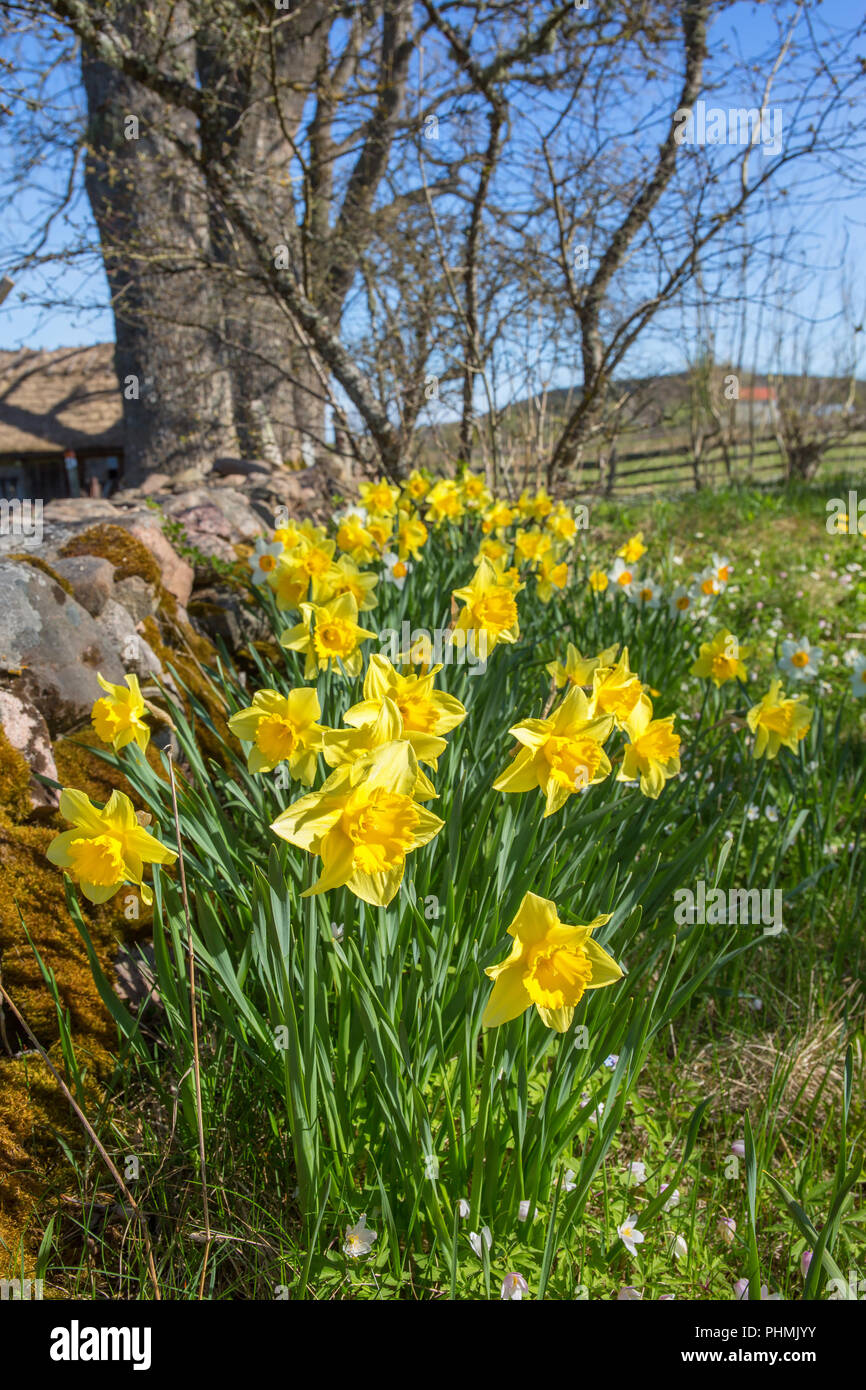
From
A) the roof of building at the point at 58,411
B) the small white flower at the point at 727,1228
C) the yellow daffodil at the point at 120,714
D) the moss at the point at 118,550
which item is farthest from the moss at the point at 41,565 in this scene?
the roof of building at the point at 58,411

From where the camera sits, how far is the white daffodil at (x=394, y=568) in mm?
2945

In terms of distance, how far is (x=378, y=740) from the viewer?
1090 millimetres

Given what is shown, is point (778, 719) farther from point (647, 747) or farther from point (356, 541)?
point (356, 541)

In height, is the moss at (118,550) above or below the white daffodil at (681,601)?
above

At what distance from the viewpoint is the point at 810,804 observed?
258 cm

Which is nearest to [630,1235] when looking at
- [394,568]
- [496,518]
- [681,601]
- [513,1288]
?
[513,1288]

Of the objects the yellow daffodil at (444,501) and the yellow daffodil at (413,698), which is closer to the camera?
the yellow daffodil at (413,698)

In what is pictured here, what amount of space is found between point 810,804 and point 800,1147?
3.65 feet

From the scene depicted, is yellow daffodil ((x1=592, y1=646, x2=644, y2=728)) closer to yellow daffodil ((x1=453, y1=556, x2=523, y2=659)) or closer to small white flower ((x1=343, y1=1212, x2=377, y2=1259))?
yellow daffodil ((x1=453, y1=556, x2=523, y2=659))

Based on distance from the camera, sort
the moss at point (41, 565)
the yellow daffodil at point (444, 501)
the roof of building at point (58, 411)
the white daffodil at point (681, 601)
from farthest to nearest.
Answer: the roof of building at point (58, 411) → the yellow daffodil at point (444, 501) → the white daffodil at point (681, 601) → the moss at point (41, 565)

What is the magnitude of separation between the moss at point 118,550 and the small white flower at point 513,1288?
2498mm

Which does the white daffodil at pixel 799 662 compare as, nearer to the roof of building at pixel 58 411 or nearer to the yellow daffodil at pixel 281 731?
the yellow daffodil at pixel 281 731
